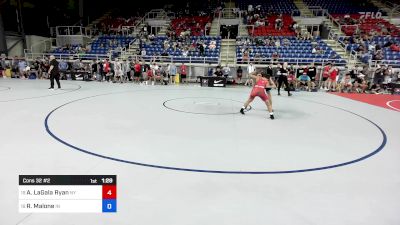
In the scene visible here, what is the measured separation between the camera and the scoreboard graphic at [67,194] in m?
2.51

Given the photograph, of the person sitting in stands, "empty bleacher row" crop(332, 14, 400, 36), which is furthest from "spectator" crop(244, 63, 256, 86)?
"empty bleacher row" crop(332, 14, 400, 36)

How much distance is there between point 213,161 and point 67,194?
108 inches

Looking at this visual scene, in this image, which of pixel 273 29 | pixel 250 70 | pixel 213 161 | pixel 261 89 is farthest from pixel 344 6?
pixel 213 161

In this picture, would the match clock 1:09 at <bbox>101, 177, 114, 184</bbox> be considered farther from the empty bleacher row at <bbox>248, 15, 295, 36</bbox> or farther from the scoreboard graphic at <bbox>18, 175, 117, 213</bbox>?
the empty bleacher row at <bbox>248, 15, 295, 36</bbox>

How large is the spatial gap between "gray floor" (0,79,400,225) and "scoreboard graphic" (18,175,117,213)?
57cm

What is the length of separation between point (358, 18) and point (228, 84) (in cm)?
1641

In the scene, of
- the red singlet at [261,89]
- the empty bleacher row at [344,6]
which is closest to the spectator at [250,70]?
the red singlet at [261,89]

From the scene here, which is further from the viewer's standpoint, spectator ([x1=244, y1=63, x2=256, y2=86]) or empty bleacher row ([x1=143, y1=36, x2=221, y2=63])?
empty bleacher row ([x1=143, y1=36, x2=221, y2=63])

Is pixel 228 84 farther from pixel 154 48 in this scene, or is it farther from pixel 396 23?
pixel 396 23

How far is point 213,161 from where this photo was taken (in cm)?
483

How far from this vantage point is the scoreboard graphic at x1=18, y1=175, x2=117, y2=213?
2510mm

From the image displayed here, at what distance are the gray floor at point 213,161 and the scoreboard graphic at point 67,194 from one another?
57cm

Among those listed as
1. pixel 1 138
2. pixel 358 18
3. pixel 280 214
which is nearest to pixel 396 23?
pixel 358 18

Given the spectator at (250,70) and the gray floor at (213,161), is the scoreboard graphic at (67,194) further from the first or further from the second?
the spectator at (250,70)
